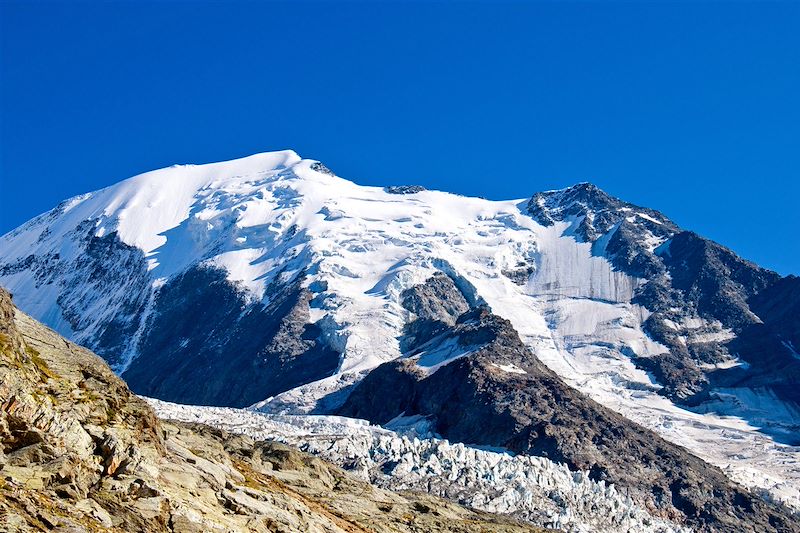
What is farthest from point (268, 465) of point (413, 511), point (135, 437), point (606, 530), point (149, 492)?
point (606, 530)

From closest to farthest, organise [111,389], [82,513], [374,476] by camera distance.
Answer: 1. [82,513]
2. [111,389]
3. [374,476]

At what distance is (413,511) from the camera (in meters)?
120

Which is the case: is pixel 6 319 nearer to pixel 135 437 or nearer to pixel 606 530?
pixel 135 437

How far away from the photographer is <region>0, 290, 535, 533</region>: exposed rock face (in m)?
57.8

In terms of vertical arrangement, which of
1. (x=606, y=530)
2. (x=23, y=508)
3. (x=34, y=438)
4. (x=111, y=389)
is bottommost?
(x=23, y=508)

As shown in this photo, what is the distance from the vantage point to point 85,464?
6431cm

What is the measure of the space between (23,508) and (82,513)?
4437 millimetres

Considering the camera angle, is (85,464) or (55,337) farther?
(55,337)

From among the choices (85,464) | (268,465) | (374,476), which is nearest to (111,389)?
(85,464)

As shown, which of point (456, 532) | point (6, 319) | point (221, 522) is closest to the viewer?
point (221, 522)

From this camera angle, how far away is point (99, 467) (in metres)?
65.6

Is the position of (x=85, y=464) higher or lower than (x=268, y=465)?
lower

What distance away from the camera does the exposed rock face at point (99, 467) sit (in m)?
57.8

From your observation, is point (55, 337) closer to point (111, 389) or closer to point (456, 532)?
point (111, 389)
